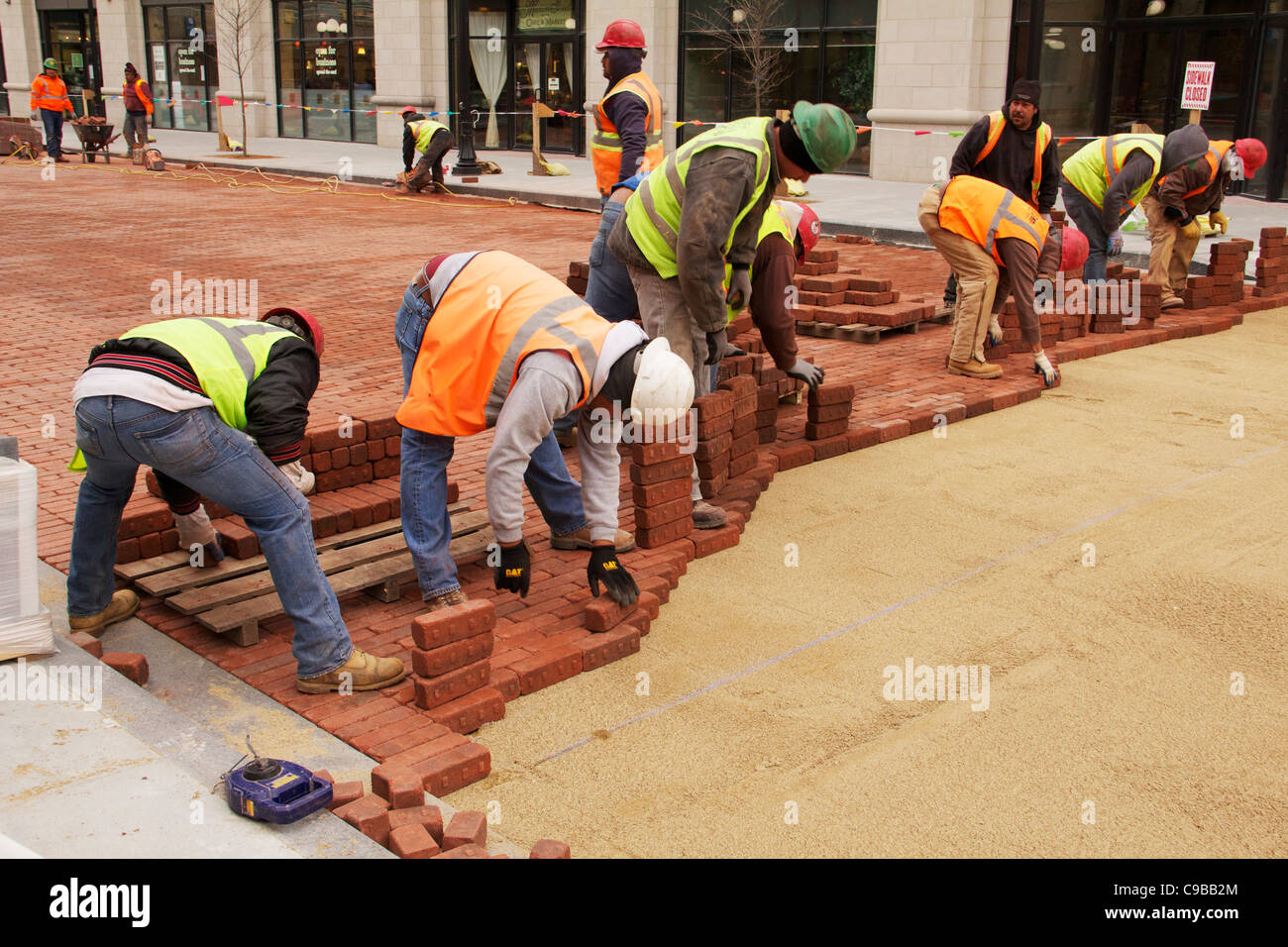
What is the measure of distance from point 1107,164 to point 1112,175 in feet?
0.32

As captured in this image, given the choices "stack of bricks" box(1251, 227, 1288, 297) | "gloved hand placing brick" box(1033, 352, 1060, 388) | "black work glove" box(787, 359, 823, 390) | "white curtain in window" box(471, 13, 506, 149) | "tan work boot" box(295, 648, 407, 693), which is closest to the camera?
"tan work boot" box(295, 648, 407, 693)

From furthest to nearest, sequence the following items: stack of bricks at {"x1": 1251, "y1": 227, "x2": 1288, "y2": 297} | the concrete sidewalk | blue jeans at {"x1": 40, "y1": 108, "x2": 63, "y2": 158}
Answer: blue jeans at {"x1": 40, "y1": 108, "x2": 63, "y2": 158}
the concrete sidewalk
stack of bricks at {"x1": 1251, "y1": 227, "x2": 1288, "y2": 297}

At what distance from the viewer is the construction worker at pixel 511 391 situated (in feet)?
13.1

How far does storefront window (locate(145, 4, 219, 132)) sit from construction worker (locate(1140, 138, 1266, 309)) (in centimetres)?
2724

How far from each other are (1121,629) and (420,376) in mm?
2760

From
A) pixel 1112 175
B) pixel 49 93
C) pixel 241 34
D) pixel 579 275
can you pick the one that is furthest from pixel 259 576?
pixel 241 34

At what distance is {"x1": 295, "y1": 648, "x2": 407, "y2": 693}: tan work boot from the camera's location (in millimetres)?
3961

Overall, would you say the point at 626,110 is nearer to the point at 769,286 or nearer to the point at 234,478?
the point at 769,286

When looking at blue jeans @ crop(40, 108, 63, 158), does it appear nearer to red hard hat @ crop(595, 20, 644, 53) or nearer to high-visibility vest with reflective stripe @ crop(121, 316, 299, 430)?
red hard hat @ crop(595, 20, 644, 53)

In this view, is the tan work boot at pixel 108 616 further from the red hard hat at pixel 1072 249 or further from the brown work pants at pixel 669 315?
the red hard hat at pixel 1072 249

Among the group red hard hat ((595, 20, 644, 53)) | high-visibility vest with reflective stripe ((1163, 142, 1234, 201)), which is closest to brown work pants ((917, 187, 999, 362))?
red hard hat ((595, 20, 644, 53))

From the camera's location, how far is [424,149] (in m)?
18.7

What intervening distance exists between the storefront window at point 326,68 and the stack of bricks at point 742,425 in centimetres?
2433

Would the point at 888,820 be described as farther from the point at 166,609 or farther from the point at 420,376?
the point at 166,609
